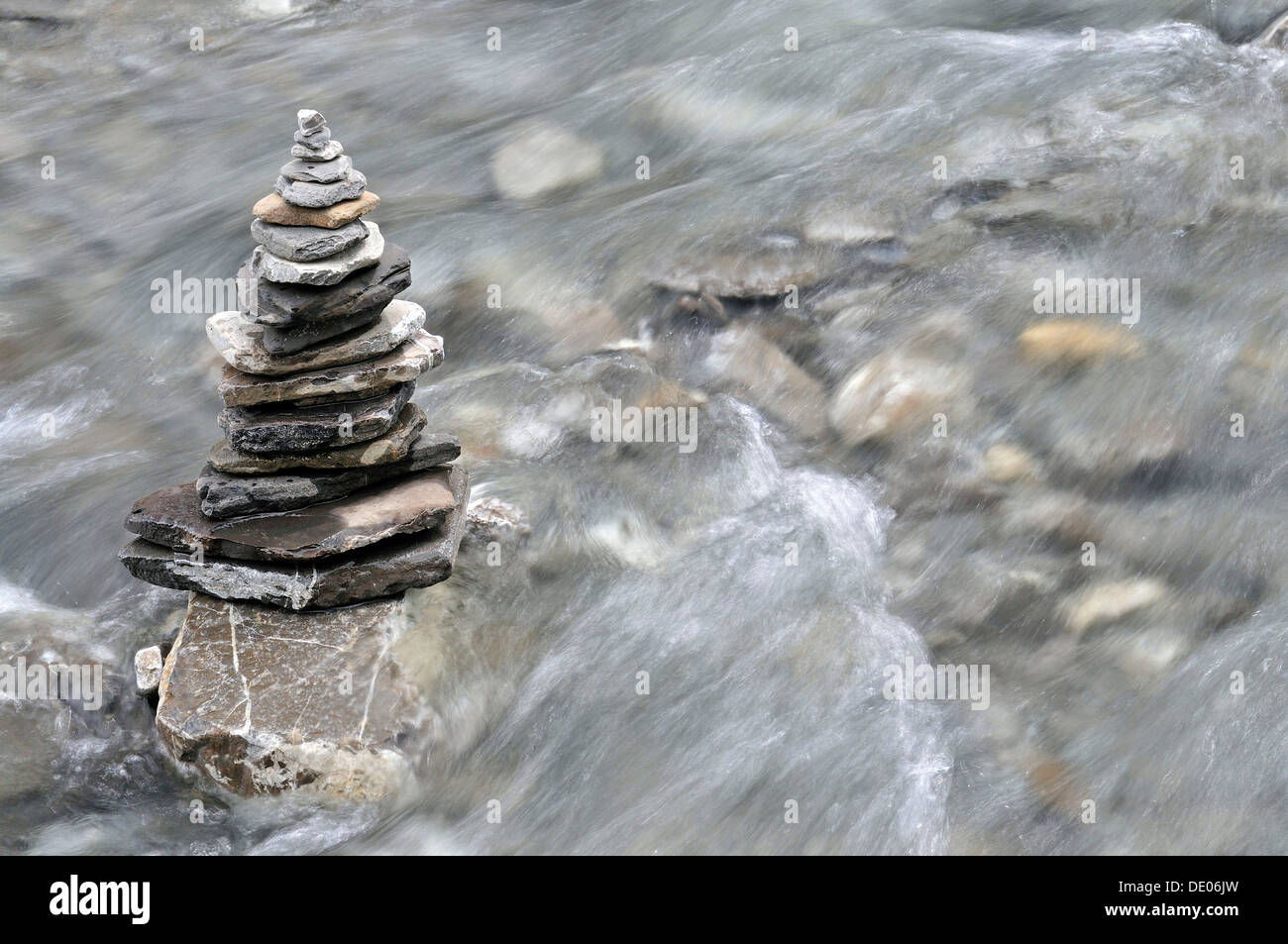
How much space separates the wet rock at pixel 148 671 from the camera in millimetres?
7687

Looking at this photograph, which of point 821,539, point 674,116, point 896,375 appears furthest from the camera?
point 674,116

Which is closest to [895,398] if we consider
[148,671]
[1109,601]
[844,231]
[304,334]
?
[844,231]

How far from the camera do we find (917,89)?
12.0 metres

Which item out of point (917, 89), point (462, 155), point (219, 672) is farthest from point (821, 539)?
point (462, 155)

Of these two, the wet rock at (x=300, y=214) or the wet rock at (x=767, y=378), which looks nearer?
the wet rock at (x=300, y=214)

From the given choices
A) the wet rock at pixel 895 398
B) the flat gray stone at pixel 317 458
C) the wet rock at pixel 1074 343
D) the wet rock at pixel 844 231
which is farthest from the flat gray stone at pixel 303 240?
the wet rock at pixel 1074 343

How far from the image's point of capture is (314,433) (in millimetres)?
7535

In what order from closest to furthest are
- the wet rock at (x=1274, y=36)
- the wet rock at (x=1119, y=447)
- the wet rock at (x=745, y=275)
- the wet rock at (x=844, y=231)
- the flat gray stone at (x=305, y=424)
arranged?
the flat gray stone at (x=305, y=424) → the wet rock at (x=1119, y=447) → the wet rock at (x=745, y=275) → the wet rock at (x=844, y=231) → the wet rock at (x=1274, y=36)

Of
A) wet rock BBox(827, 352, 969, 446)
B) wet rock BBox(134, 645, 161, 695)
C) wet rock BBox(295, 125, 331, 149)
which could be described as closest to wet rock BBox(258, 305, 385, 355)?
wet rock BBox(295, 125, 331, 149)

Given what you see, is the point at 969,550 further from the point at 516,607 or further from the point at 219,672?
the point at 219,672

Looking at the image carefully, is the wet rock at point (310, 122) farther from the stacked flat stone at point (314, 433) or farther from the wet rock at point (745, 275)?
the wet rock at point (745, 275)

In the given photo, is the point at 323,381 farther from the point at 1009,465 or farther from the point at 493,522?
the point at 1009,465

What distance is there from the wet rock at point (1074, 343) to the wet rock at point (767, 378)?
1.43 m

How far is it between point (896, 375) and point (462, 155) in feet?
16.0
